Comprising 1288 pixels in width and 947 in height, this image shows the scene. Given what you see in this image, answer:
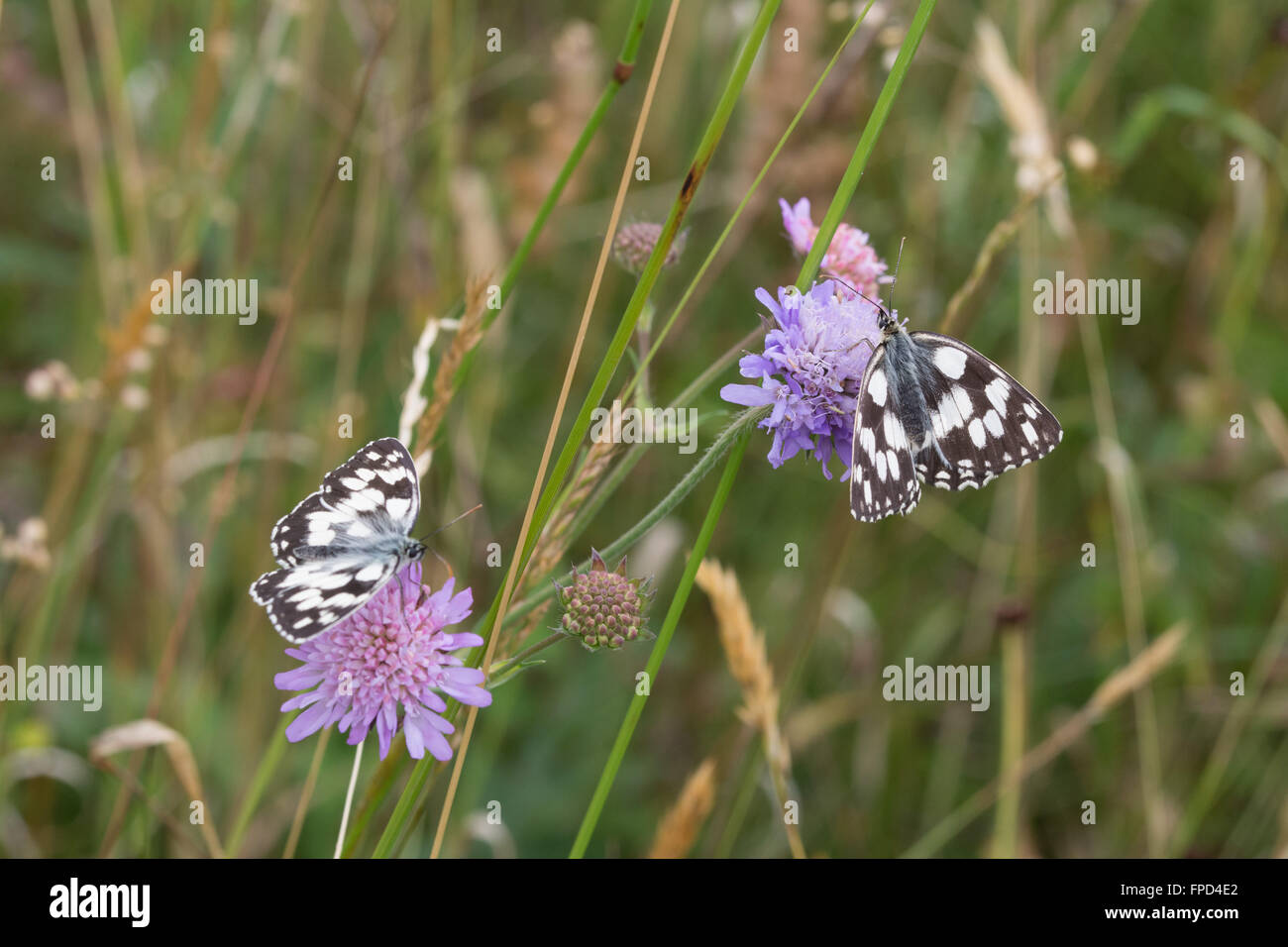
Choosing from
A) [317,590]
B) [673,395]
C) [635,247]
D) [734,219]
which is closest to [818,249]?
[734,219]

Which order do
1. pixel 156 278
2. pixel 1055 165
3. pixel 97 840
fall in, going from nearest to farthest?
pixel 1055 165
pixel 97 840
pixel 156 278

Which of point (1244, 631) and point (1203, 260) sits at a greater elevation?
point (1203, 260)

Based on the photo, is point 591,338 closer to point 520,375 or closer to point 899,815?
point 520,375

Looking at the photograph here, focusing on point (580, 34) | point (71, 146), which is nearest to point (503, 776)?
point (580, 34)

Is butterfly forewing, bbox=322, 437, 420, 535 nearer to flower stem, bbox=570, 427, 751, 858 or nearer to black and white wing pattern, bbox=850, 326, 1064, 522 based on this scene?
flower stem, bbox=570, 427, 751, 858

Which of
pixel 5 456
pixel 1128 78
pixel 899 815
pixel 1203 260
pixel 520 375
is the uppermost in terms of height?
pixel 1128 78

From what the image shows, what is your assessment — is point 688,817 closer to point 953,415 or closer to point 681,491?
point 681,491

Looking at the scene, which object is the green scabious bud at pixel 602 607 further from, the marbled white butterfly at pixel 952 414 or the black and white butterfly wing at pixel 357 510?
the marbled white butterfly at pixel 952 414

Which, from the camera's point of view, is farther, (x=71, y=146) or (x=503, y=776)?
(x=71, y=146)
